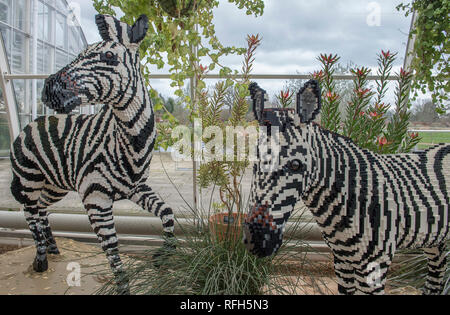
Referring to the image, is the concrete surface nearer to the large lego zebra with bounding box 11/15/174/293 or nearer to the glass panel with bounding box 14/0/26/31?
the large lego zebra with bounding box 11/15/174/293

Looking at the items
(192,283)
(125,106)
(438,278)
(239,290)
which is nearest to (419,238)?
(438,278)

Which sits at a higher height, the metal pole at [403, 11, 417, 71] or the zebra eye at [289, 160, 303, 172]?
the metal pole at [403, 11, 417, 71]

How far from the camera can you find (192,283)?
4.52ft

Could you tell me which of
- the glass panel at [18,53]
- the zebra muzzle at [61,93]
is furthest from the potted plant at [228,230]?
the glass panel at [18,53]

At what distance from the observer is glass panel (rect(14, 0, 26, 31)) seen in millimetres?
3213

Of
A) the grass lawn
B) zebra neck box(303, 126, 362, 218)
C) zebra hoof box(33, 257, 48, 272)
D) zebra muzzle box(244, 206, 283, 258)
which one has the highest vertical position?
the grass lawn

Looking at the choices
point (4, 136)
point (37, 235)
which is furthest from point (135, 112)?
point (4, 136)

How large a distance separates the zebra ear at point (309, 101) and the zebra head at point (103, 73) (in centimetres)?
86

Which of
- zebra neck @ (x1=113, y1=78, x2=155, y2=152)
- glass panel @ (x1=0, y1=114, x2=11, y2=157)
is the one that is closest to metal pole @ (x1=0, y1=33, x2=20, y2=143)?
glass panel @ (x1=0, y1=114, x2=11, y2=157)

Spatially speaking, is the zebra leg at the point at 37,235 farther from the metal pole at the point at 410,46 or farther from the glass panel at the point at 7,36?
the metal pole at the point at 410,46

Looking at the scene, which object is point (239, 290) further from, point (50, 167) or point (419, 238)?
point (50, 167)

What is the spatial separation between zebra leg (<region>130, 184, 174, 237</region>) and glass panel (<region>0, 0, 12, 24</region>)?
108 inches

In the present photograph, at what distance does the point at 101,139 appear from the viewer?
167 cm

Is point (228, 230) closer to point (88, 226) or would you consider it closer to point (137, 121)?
point (137, 121)
